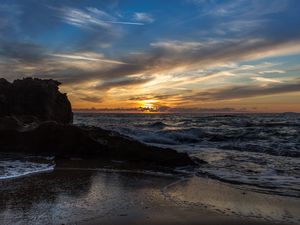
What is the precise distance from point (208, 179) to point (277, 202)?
2.25m

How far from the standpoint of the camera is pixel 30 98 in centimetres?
1903

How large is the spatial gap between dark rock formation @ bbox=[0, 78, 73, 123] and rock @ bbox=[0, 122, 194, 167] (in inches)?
243

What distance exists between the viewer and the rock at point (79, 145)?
11.1 m

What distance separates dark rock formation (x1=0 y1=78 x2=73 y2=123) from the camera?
1806 cm

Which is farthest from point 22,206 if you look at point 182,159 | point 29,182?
point 182,159

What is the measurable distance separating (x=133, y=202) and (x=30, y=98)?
14.1m

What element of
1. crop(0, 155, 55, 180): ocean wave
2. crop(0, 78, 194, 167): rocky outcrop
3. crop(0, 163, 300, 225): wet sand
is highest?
crop(0, 78, 194, 167): rocky outcrop

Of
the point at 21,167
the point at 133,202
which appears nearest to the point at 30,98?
the point at 21,167

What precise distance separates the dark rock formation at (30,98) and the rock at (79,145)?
20.3 feet

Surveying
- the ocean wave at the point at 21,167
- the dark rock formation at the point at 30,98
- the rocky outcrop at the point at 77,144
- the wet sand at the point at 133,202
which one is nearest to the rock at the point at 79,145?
the rocky outcrop at the point at 77,144

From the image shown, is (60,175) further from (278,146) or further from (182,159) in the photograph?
(278,146)

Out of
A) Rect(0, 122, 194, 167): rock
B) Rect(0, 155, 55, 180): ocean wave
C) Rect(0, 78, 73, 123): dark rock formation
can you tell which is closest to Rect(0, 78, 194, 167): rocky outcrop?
Rect(0, 122, 194, 167): rock

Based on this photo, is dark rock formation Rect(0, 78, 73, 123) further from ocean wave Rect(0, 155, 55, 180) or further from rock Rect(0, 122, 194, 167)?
ocean wave Rect(0, 155, 55, 180)

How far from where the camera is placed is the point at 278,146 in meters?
16.2
